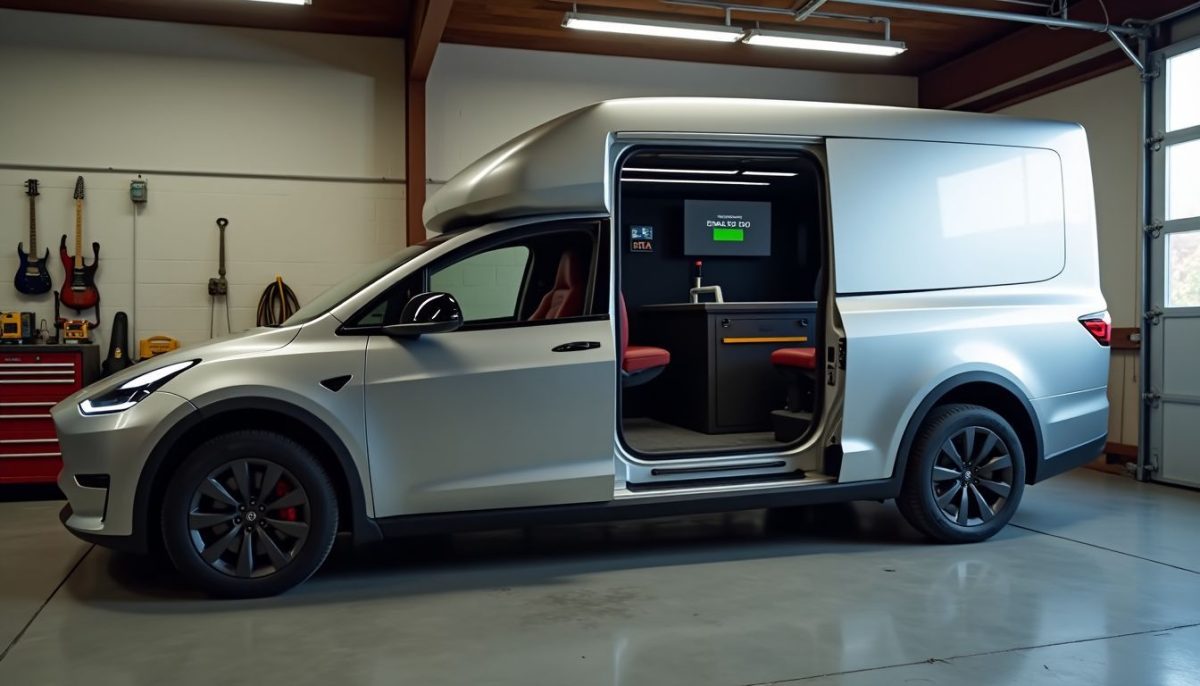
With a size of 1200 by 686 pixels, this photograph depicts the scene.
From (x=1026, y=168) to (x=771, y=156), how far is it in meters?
1.31

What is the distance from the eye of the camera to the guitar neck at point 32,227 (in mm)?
6676

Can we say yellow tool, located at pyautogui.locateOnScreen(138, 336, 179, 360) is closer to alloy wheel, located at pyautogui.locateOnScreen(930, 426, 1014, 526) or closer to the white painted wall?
the white painted wall

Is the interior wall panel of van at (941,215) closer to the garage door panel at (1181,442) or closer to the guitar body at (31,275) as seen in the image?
the garage door panel at (1181,442)

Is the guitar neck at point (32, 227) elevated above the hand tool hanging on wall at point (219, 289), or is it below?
above

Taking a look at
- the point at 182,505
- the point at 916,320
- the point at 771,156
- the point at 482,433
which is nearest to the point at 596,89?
the point at 771,156

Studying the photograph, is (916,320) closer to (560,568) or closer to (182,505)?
(560,568)

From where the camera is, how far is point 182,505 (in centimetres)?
337

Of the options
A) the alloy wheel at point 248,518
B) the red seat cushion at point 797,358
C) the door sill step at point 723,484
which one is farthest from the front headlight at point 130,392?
the red seat cushion at point 797,358

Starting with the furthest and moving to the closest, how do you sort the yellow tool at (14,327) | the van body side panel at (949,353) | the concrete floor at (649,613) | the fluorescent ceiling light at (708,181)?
the fluorescent ceiling light at (708,181), the yellow tool at (14,327), the van body side panel at (949,353), the concrete floor at (649,613)

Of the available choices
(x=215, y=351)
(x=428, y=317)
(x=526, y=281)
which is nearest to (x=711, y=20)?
(x=526, y=281)

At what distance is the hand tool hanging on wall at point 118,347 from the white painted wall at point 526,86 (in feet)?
8.46

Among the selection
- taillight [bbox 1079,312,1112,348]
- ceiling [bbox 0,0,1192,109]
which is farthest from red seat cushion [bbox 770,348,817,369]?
ceiling [bbox 0,0,1192,109]

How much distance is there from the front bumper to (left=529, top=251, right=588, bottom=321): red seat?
1.52 m

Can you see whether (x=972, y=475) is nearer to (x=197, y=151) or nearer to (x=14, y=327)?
(x=197, y=151)
